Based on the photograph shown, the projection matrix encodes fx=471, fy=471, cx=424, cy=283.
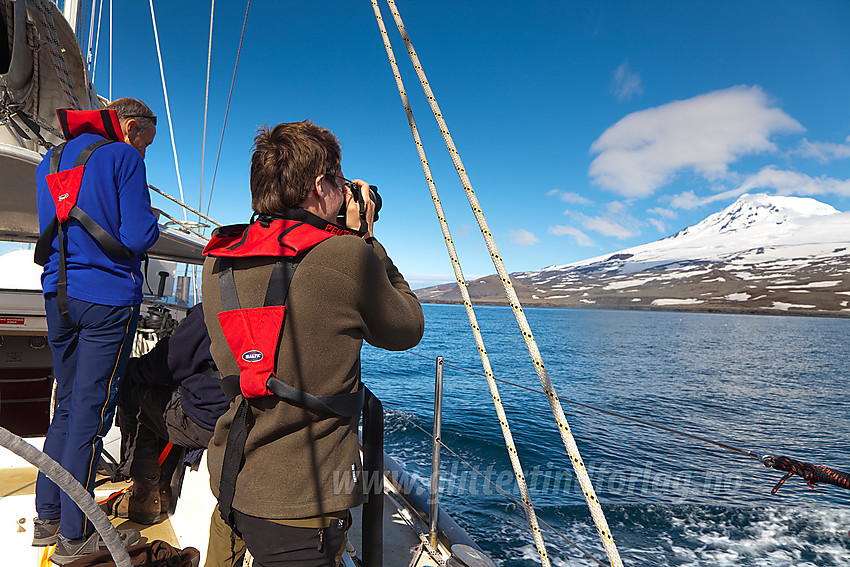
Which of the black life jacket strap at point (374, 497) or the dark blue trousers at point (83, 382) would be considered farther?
the dark blue trousers at point (83, 382)

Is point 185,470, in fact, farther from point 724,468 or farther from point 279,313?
point 724,468

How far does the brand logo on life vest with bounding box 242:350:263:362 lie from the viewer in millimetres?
948

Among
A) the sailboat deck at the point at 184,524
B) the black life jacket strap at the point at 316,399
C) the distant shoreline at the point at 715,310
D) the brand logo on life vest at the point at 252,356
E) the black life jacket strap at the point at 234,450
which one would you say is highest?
the distant shoreline at the point at 715,310

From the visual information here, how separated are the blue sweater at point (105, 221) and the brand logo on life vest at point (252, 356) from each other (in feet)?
3.29

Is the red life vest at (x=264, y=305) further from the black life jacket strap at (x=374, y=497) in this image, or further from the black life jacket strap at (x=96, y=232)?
the black life jacket strap at (x=96, y=232)

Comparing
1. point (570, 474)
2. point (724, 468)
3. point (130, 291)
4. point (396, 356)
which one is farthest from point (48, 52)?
point (396, 356)

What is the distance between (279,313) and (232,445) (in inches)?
12.3

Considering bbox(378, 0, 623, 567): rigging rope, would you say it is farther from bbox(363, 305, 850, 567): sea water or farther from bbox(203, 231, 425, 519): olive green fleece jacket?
bbox(363, 305, 850, 567): sea water

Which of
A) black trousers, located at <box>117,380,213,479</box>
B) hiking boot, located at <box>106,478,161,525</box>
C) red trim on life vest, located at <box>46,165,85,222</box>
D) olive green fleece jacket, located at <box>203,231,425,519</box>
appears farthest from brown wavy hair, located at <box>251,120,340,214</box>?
hiking boot, located at <box>106,478,161,525</box>

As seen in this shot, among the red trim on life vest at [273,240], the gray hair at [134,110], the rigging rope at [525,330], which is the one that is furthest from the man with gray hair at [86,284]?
the rigging rope at [525,330]

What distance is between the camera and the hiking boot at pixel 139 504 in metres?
2.24

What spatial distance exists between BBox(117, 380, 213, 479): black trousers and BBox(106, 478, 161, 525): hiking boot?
0.06 metres

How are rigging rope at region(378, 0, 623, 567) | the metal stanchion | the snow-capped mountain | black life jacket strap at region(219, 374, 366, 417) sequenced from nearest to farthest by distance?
black life jacket strap at region(219, 374, 366, 417) < rigging rope at region(378, 0, 623, 567) < the metal stanchion < the snow-capped mountain

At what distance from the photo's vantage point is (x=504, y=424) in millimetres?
1657
